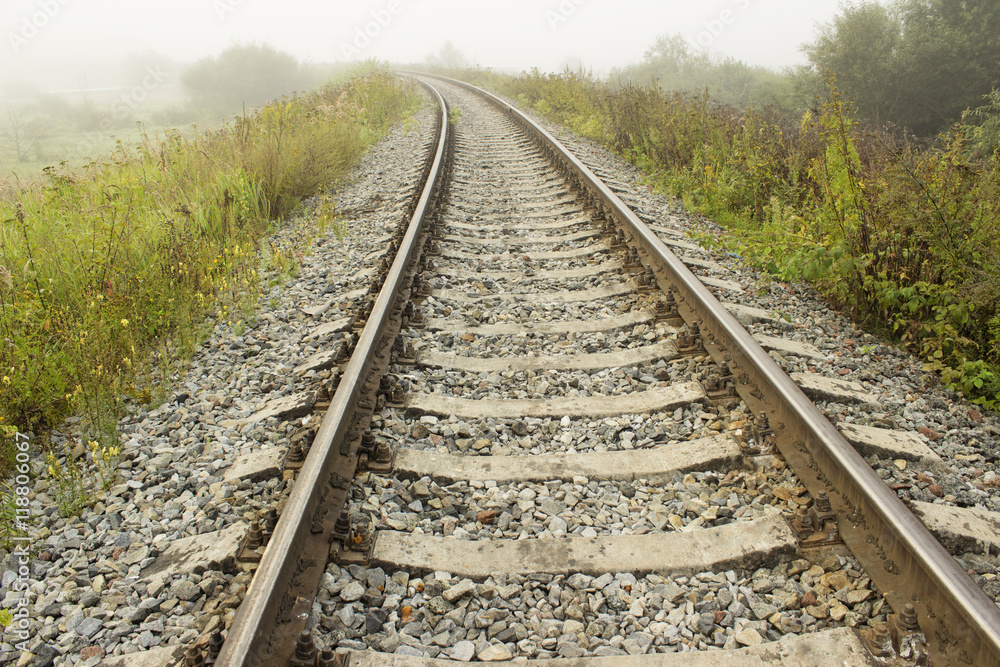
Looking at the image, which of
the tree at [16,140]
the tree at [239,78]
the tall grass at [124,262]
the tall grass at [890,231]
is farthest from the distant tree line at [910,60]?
the tree at [239,78]

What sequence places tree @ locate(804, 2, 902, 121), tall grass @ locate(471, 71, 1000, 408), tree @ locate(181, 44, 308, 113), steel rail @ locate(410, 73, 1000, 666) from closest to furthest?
steel rail @ locate(410, 73, 1000, 666) < tall grass @ locate(471, 71, 1000, 408) < tree @ locate(804, 2, 902, 121) < tree @ locate(181, 44, 308, 113)

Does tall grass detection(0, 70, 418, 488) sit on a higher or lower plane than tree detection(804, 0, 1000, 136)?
lower

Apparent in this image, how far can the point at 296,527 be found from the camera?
2.07 m

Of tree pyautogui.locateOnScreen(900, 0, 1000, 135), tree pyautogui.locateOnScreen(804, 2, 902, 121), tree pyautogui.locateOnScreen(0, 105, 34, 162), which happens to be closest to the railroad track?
tree pyautogui.locateOnScreen(0, 105, 34, 162)

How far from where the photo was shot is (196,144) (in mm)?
7883

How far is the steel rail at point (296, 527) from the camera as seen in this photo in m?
1.72

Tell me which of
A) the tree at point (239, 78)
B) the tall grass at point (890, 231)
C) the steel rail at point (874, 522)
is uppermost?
the tree at point (239, 78)

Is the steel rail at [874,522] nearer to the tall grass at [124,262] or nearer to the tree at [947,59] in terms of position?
the tall grass at [124,262]

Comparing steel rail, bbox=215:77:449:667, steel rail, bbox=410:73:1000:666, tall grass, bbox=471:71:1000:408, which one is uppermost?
tall grass, bbox=471:71:1000:408

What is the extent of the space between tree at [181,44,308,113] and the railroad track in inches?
1456

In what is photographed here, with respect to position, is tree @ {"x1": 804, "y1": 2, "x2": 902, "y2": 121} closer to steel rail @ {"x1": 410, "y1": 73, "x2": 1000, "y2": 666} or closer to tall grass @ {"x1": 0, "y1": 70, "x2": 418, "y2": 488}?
tall grass @ {"x1": 0, "y1": 70, "x2": 418, "y2": 488}

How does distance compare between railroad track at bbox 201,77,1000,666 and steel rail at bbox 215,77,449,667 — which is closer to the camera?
steel rail at bbox 215,77,449,667

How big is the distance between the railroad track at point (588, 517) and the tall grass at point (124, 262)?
1307 mm

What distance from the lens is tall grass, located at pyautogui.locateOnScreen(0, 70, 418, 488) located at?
3.14m
